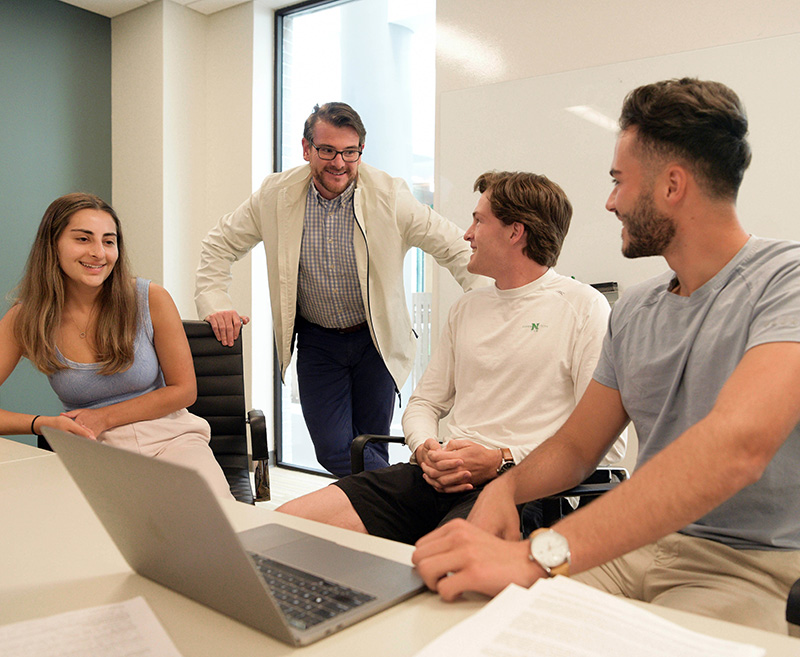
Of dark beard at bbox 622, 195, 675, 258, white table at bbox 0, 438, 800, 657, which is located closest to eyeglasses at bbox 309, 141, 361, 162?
dark beard at bbox 622, 195, 675, 258

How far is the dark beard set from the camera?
1.26m

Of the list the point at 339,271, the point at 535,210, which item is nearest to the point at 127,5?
the point at 339,271

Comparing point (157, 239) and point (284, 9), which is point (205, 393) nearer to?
point (157, 239)

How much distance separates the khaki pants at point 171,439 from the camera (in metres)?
2.02

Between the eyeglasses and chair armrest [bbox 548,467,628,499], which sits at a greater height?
the eyeglasses

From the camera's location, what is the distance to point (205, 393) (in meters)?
2.36

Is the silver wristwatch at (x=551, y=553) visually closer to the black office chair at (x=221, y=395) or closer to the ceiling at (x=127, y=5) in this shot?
the black office chair at (x=221, y=395)

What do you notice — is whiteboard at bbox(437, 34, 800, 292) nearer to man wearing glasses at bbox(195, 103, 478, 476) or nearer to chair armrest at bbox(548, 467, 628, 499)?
man wearing glasses at bbox(195, 103, 478, 476)

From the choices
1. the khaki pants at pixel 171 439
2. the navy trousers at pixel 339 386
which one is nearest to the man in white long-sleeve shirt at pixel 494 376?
the khaki pants at pixel 171 439

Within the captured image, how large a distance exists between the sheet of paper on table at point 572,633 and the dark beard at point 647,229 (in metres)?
0.72

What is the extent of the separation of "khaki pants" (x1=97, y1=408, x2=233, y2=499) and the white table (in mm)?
744

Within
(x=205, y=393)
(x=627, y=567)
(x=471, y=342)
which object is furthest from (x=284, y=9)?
(x=627, y=567)

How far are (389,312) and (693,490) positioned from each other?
197 centimetres

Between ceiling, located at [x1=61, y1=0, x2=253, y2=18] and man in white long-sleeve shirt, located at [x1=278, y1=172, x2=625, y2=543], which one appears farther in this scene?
ceiling, located at [x1=61, y1=0, x2=253, y2=18]
